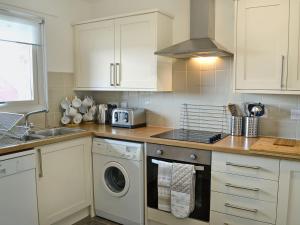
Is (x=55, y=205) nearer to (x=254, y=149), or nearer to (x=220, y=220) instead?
(x=220, y=220)

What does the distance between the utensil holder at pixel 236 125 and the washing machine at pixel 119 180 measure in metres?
0.85

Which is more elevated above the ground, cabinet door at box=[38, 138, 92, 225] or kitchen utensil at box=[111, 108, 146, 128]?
kitchen utensil at box=[111, 108, 146, 128]

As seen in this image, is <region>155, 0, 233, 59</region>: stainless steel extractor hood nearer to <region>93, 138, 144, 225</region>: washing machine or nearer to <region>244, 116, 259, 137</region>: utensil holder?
<region>244, 116, 259, 137</region>: utensil holder

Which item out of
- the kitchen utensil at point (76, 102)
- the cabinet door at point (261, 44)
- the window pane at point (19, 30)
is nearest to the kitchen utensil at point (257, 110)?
the cabinet door at point (261, 44)

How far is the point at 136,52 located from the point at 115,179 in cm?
131

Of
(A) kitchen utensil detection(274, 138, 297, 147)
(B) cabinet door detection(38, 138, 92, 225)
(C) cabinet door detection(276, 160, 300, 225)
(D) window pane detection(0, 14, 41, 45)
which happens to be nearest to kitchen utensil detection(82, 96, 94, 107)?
(B) cabinet door detection(38, 138, 92, 225)

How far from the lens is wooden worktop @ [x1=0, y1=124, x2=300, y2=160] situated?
1.89m

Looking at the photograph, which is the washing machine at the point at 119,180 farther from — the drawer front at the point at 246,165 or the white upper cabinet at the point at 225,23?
the white upper cabinet at the point at 225,23

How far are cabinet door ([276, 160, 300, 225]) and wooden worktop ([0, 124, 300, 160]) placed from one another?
0.08 meters

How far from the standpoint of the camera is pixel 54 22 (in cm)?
304

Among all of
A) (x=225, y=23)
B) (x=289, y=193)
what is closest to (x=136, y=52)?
(x=225, y=23)

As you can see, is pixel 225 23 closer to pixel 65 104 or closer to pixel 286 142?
pixel 286 142

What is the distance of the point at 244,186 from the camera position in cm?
201

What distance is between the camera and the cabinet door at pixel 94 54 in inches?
116
